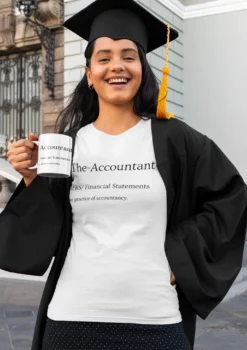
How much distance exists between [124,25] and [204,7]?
9.90 m

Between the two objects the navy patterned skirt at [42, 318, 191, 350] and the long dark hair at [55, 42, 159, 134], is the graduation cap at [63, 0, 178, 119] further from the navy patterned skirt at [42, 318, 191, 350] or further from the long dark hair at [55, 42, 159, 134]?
the navy patterned skirt at [42, 318, 191, 350]

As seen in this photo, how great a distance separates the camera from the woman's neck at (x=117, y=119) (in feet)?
5.64

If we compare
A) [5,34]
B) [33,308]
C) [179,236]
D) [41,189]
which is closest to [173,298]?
[179,236]

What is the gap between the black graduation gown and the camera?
5.21 feet

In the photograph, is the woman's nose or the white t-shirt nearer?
the white t-shirt

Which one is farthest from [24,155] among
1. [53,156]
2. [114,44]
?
[114,44]

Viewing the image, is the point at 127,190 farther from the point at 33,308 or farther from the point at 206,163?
the point at 33,308

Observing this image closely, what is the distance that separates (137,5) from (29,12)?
939 cm

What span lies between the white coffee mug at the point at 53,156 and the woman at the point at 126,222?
0.13m

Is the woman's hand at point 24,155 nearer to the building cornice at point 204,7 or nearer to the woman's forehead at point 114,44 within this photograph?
the woman's forehead at point 114,44

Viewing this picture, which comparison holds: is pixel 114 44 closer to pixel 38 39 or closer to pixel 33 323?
pixel 33 323

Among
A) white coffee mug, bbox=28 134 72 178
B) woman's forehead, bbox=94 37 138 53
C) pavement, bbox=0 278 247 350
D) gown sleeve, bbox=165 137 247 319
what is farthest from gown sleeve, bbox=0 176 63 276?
pavement, bbox=0 278 247 350

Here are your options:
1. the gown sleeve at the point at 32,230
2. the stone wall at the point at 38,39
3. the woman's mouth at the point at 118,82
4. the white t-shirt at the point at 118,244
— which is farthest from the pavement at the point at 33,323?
the stone wall at the point at 38,39

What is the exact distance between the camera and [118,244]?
1.52m
